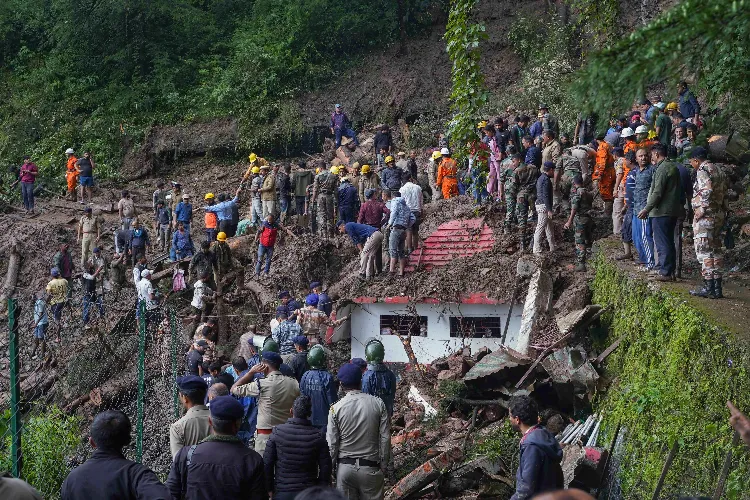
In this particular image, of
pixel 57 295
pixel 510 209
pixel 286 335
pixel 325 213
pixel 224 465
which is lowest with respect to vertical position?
pixel 57 295

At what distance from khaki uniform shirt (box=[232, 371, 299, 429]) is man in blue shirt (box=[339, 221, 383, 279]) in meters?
8.97

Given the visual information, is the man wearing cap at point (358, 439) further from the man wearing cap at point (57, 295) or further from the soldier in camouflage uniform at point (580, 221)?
the man wearing cap at point (57, 295)

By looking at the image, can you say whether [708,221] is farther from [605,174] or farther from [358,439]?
[605,174]

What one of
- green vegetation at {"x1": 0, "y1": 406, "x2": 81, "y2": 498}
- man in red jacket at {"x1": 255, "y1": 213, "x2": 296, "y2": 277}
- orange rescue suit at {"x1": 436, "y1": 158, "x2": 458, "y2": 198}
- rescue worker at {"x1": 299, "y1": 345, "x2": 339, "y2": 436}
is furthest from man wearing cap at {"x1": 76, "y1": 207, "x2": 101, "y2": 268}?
rescue worker at {"x1": 299, "y1": 345, "x2": 339, "y2": 436}

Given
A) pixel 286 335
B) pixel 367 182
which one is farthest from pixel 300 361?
pixel 367 182

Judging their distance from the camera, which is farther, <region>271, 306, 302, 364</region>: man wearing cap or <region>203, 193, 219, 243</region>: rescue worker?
<region>203, 193, 219, 243</region>: rescue worker

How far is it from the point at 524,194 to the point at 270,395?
919 centimetres

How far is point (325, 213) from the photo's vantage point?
21.3 meters

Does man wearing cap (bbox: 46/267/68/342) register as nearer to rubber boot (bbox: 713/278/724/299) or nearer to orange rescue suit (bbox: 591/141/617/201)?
orange rescue suit (bbox: 591/141/617/201)

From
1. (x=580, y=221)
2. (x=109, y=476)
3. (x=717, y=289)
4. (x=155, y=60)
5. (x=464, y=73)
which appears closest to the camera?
Result: (x=109, y=476)

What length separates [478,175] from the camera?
20.2 m

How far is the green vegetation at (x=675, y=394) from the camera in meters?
8.38

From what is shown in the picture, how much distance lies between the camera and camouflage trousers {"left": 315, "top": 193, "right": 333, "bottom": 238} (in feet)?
69.8

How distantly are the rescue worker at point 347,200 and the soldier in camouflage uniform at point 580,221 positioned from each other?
18.7 feet
